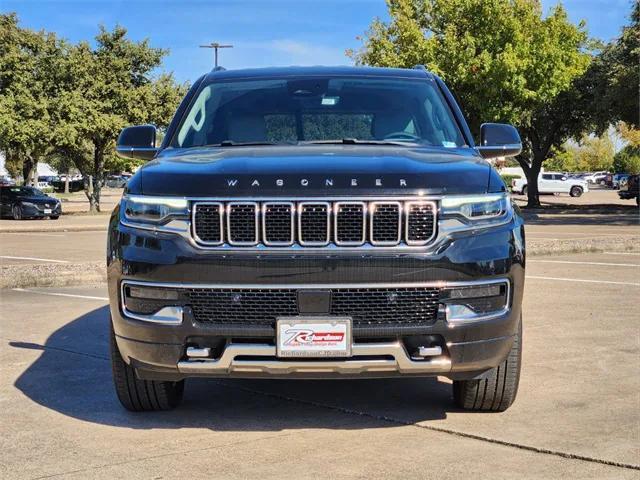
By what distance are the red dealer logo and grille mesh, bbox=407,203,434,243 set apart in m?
0.59

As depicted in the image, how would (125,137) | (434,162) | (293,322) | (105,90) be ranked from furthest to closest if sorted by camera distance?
1. (105,90)
2. (125,137)
3. (434,162)
4. (293,322)

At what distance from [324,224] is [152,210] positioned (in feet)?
2.77

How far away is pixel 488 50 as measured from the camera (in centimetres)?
3647

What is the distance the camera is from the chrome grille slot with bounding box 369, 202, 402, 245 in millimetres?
4281

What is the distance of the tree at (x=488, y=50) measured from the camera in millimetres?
35750

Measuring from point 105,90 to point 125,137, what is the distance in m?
32.7

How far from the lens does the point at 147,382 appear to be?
4938 mm

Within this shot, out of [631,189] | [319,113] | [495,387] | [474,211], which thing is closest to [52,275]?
[319,113]

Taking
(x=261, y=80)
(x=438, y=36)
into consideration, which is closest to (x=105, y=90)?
(x=438, y=36)

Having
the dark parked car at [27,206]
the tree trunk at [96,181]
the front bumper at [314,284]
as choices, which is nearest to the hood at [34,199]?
the dark parked car at [27,206]

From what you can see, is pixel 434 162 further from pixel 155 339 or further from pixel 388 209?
pixel 155 339

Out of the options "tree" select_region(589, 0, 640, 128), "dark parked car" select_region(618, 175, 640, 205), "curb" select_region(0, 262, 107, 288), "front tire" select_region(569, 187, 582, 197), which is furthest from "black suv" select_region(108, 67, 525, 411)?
"front tire" select_region(569, 187, 582, 197)

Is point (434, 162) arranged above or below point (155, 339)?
above

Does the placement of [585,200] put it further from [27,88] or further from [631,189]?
[27,88]
